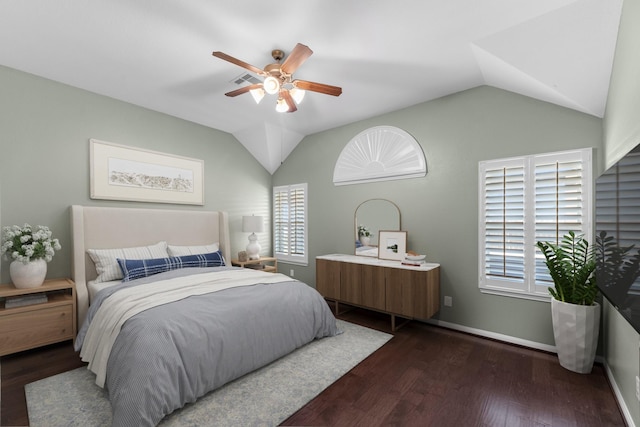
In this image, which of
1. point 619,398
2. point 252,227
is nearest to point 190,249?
point 252,227

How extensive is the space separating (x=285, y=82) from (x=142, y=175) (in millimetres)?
2497

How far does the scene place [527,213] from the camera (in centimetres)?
277

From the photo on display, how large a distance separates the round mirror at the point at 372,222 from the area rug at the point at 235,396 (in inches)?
62.9

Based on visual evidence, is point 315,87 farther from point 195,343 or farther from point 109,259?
point 109,259

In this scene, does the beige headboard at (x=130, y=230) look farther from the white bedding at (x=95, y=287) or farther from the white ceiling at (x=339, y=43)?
the white ceiling at (x=339, y=43)

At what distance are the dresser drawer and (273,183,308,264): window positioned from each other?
297 cm

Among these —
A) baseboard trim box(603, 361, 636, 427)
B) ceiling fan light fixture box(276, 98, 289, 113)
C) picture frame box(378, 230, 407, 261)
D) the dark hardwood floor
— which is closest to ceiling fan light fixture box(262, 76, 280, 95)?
ceiling fan light fixture box(276, 98, 289, 113)

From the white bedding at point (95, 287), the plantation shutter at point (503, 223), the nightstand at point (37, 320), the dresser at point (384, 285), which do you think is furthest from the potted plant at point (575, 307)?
the nightstand at point (37, 320)

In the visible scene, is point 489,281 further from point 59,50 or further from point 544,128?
point 59,50

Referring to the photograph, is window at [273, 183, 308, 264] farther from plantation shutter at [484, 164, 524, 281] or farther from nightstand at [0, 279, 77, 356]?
nightstand at [0, 279, 77, 356]

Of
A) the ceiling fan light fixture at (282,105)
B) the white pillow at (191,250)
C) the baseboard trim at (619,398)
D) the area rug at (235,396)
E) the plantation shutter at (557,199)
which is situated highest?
the ceiling fan light fixture at (282,105)

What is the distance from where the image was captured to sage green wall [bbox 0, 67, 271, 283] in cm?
285

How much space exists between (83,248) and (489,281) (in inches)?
174

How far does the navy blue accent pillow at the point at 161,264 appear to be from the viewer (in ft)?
10.1
